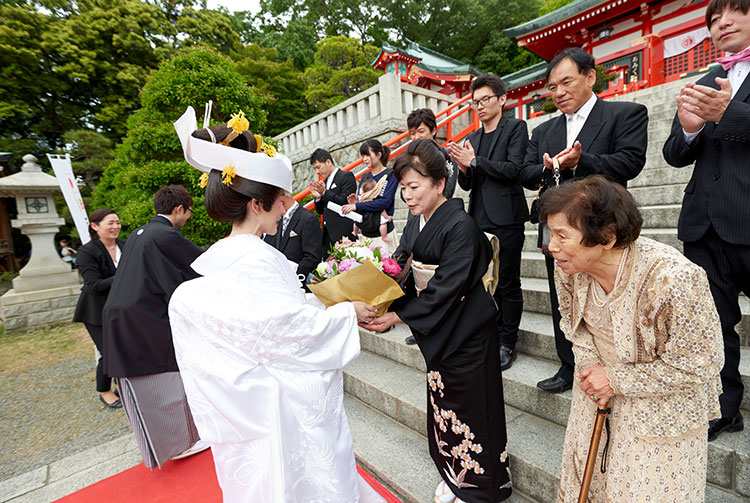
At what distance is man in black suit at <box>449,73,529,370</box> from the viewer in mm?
2955

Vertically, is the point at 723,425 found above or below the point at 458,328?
below

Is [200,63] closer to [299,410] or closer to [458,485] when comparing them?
[299,410]

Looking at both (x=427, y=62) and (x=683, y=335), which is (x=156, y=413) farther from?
(x=427, y=62)

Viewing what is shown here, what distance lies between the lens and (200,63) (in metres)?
6.63

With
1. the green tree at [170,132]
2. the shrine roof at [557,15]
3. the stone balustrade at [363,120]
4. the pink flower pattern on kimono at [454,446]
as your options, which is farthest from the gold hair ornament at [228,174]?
the shrine roof at [557,15]

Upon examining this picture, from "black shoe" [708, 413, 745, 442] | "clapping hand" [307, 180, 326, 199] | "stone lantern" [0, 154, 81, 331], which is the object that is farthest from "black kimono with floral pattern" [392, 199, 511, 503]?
"stone lantern" [0, 154, 81, 331]

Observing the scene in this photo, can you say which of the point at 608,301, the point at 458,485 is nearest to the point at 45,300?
the point at 458,485

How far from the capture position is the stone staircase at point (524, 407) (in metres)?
2.10

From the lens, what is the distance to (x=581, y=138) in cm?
249

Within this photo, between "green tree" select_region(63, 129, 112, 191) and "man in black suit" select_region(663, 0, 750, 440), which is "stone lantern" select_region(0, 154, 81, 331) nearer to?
"green tree" select_region(63, 129, 112, 191)

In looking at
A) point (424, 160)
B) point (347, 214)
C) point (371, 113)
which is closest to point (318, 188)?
point (347, 214)

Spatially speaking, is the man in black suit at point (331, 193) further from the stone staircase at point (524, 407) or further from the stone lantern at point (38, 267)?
the stone lantern at point (38, 267)

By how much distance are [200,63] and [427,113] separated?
5.16 m

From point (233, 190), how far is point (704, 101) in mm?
2367
